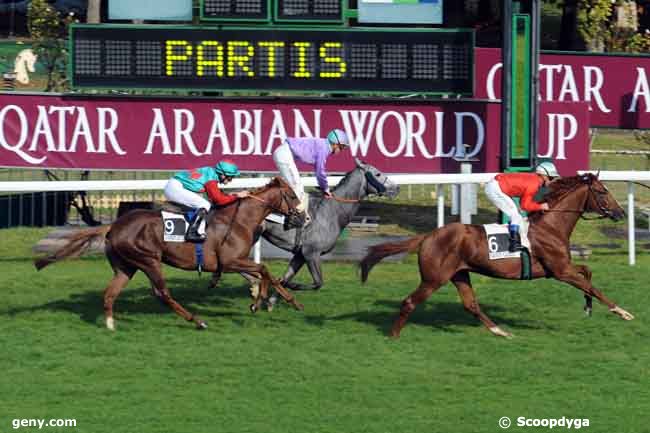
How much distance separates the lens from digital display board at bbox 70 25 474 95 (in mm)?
14539

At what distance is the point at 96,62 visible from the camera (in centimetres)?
1470

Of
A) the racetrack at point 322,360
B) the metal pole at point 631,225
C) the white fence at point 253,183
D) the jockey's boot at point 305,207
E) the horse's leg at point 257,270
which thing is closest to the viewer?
the racetrack at point 322,360

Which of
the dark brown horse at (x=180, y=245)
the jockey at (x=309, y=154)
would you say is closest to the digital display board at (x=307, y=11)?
the jockey at (x=309, y=154)

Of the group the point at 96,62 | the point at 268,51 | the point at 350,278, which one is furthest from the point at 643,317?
the point at 96,62

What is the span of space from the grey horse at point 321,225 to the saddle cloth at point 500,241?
5.03 ft

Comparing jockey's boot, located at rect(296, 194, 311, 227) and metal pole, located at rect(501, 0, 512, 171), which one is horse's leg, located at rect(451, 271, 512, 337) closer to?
jockey's boot, located at rect(296, 194, 311, 227)

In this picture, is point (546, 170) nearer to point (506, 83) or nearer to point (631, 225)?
point (631, 225)

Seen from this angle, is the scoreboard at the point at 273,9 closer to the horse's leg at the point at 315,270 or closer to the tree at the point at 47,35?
the horse's leg at the point at 315,270

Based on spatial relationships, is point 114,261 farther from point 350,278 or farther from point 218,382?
point 350,278

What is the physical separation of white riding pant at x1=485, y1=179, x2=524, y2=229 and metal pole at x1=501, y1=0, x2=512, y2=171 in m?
3.17

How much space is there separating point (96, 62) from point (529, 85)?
4518 mm

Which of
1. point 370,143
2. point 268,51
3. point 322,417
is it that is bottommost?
point 322,417

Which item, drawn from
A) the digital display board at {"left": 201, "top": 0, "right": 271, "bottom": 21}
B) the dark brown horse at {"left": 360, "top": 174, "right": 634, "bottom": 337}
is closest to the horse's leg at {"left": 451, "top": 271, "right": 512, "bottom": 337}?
the dark brown horse at {"left": 360, "top": 174, "right": 634, "bottom": 337}

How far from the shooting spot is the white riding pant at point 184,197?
37.4 ft
